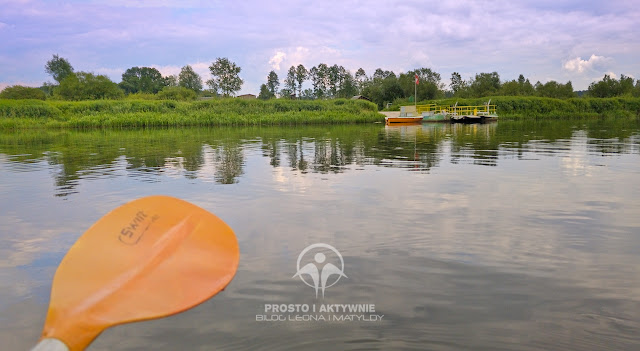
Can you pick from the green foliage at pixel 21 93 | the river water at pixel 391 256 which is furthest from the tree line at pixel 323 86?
the river water at pixel 391 256

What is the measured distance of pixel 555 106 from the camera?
54.4 metres

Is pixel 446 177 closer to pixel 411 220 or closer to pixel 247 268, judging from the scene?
pixel 411 220

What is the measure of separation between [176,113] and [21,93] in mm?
27112

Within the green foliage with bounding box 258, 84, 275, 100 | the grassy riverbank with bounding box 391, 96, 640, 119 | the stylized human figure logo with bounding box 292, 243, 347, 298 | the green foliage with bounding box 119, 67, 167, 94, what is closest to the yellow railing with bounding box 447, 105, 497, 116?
the grassy riverbank with bounding box 391, 96, 640, 119

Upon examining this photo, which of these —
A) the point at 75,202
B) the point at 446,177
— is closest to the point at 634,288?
the point at 446,177

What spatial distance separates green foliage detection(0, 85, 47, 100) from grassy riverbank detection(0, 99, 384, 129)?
1708cm

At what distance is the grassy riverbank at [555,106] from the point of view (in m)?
51.6

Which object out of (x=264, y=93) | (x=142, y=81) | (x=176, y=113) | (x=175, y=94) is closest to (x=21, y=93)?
(x=175, y=94)

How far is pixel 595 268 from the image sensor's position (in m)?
3.45

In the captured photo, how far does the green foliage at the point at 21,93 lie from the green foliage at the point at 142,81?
3023cm

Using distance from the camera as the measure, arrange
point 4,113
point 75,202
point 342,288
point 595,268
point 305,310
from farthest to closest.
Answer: point 4,113, point 75,202, point 595,268, point 342,288, point 305,310

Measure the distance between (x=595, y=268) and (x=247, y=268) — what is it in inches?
114

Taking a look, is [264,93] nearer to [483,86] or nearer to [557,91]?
[483,86]

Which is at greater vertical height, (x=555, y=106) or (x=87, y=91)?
(x=87, y=91)
